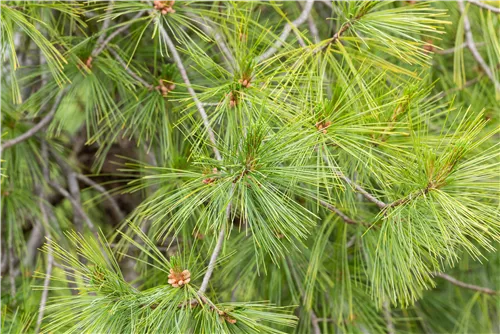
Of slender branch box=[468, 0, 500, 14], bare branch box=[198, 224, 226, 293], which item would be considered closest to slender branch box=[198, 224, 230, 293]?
bare branch box=[198, 224, 226, 293]

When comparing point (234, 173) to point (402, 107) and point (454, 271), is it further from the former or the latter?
point (454, 271)

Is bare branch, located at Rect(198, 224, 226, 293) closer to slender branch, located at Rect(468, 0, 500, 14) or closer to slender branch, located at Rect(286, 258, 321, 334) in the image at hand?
slender branch, located at Rect(286, 258, 321, 334)

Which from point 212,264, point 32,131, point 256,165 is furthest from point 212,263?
point 32,131

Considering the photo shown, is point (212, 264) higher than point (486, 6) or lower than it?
lower

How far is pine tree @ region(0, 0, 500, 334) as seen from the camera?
0.83 meters

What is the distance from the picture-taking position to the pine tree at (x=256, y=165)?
2.72 feet

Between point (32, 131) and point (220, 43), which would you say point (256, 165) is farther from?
point (32, 131)

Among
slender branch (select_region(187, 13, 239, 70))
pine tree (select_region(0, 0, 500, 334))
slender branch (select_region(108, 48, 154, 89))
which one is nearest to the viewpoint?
pine tree (select_region(0, 0, 500, 334))

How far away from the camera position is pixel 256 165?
2.63 ft

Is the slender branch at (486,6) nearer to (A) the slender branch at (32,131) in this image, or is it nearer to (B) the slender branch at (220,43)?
(B) the slender branch at (220,43)

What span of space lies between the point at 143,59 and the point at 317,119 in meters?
0.66

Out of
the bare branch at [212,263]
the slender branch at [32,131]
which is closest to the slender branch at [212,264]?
the bare branch at [212,263]

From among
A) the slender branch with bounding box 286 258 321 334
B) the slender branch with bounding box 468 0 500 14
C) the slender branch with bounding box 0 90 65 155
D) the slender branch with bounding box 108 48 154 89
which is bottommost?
the slender branch with bounding box 286 258 321 334

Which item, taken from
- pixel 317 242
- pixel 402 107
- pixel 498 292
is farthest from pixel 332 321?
pixel 402 107
